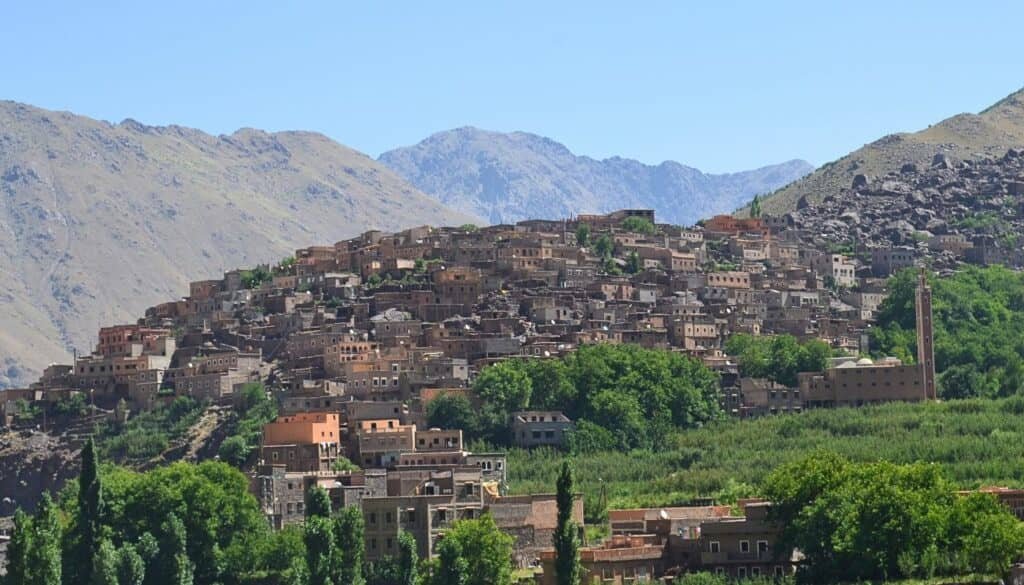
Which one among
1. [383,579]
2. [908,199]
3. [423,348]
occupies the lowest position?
[383,579]

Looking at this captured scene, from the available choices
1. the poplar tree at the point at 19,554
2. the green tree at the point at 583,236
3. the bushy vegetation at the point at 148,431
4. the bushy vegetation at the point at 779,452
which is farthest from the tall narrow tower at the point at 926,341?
the poplar tree at the point at 19,554

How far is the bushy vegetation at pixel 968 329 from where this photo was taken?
11412 cm

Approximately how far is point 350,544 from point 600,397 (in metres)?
29.8

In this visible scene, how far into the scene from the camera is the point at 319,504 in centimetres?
8162

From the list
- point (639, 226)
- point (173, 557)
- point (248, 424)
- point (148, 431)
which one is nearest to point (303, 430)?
point (248, 424)

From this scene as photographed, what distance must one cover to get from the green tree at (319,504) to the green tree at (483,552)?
5.63 meters

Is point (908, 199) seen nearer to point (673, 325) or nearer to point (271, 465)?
point (673, 325)

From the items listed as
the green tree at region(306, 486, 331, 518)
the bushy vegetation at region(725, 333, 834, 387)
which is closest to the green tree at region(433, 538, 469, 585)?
the green tree at region(306, 486, 331, 518)

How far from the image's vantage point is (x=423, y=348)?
387 ft

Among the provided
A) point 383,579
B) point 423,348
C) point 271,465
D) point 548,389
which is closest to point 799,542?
point 383,579

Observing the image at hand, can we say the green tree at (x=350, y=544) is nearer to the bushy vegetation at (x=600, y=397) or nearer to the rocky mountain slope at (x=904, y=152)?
the bushy vegetation at (x=600, y=397)

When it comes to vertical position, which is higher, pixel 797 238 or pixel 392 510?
pixel 797 238

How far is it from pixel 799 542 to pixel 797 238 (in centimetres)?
8033

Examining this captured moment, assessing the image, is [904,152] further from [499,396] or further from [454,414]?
[454,414]
